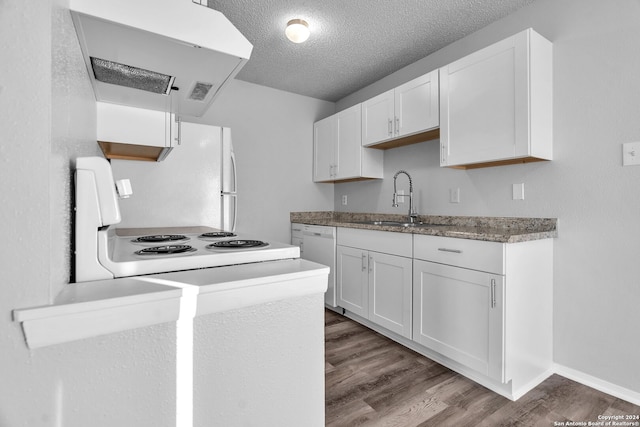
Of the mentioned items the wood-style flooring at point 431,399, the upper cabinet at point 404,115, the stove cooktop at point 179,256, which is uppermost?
the upper cabinet at point 404,115

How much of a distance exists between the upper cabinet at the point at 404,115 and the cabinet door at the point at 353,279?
1062mm

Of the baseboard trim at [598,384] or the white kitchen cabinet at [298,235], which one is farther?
the white kitchen cabinet at [298,235]

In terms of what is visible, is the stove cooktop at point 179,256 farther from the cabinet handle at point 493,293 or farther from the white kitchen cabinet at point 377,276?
the white kitchen cabinet at point 377,276

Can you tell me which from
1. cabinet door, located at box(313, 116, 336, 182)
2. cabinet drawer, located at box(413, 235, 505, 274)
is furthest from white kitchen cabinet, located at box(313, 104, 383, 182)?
cabinet drawer, located at box(413, 235, 505, 274)

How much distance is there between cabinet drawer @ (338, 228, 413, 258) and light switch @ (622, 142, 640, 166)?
1.23m

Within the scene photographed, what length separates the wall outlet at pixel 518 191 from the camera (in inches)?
83.4

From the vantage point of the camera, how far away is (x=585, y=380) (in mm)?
1841

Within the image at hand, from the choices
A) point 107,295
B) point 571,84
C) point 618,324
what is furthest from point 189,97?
point 618,324

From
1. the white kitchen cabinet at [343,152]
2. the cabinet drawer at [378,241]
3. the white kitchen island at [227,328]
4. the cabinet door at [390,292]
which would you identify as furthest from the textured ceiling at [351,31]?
the white kitchen island at [227,328]

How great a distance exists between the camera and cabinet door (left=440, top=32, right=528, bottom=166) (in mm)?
1855

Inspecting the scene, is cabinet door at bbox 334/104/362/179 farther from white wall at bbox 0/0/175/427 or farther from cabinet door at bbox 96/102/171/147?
white wall at bbox 0/0/175/427

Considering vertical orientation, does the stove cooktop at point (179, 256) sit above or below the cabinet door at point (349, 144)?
below

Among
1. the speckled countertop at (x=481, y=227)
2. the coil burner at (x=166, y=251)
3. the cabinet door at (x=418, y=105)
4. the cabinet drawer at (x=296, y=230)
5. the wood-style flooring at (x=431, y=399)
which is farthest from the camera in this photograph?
the cabinet drawer at (x=296, y=230)

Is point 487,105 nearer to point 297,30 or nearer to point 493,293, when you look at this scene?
point 493,293
